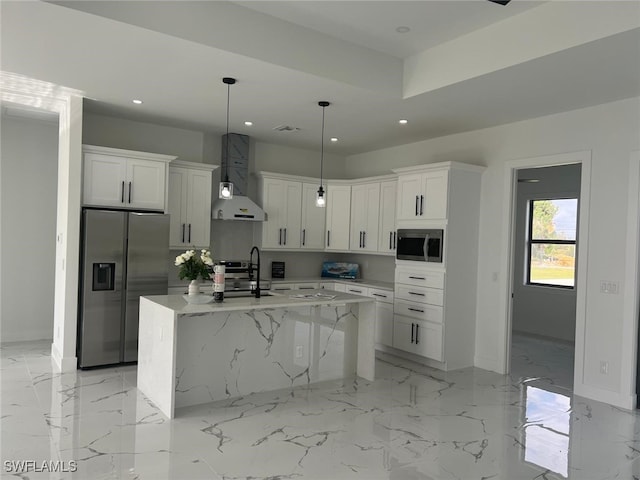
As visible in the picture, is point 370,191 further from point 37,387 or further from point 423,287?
point 37,387

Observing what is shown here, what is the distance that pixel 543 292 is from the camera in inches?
300

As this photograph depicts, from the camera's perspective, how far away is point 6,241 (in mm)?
6012

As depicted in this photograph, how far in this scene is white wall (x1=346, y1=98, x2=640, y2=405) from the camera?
441 centimetres

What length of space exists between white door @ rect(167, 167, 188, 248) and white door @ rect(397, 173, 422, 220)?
8.89 ft

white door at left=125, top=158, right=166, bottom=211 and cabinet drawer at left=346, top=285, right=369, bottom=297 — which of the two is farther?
cabinet drawer at left=346, top=285, right=369, bottom=297

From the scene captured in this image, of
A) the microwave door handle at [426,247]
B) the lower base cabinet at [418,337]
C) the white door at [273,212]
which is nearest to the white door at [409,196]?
the microwave door handle at [426,247]

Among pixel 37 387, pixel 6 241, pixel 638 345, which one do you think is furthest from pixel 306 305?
pixel 6 241

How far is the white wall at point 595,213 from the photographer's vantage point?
441 centimetres

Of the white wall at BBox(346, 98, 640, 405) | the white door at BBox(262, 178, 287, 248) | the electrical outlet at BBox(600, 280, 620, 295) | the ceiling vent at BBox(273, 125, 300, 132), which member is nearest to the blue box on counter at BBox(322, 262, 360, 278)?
the white door at BBox(262, 178, 287, 248)

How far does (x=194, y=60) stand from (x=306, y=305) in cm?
229

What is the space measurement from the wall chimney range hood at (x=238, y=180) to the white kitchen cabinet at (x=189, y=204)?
0.20 m

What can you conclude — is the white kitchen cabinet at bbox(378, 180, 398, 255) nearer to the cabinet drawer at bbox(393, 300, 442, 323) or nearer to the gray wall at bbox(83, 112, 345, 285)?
the cabinet drawer at bbox(393, 300, 442, 323)

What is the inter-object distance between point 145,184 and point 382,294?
323 centimetres

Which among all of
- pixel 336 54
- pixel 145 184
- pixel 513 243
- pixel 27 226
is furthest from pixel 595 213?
pixel 27 226
